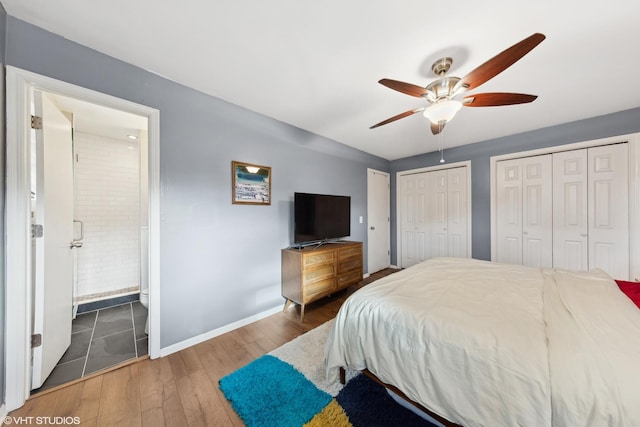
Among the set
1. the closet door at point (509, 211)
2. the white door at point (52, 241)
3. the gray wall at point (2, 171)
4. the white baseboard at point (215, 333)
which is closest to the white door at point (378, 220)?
the closet door at point (509, 211)

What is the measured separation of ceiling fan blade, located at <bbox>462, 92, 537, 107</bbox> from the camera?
157 centimetres

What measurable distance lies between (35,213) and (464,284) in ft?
10.1

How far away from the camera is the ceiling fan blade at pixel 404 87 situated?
1500mm

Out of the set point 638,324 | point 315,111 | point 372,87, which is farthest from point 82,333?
point 638,324

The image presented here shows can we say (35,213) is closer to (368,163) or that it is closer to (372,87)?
(372,87)

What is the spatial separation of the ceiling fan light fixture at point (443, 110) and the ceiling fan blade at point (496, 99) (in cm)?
14

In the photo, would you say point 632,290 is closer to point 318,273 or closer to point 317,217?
point 318,273

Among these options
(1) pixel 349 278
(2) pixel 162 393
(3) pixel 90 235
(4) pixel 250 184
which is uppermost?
(4) pixel 250 184

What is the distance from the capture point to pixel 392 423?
1254 mm

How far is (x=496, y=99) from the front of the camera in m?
1.64

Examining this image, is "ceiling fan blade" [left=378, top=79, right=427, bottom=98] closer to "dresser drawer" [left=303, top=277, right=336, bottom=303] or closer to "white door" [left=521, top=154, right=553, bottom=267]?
"dresser drawer" [left=303, top=277, right=336, bottom=303]

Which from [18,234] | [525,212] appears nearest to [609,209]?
[525,212]

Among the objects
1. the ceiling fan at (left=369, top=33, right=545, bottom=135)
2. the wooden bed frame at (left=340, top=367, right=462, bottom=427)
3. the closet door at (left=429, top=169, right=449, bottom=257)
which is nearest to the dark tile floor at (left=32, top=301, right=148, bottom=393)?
the wooden bed frame at (left=340, top=367, right=462, bottom=427)

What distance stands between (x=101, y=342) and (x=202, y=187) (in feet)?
5.65
